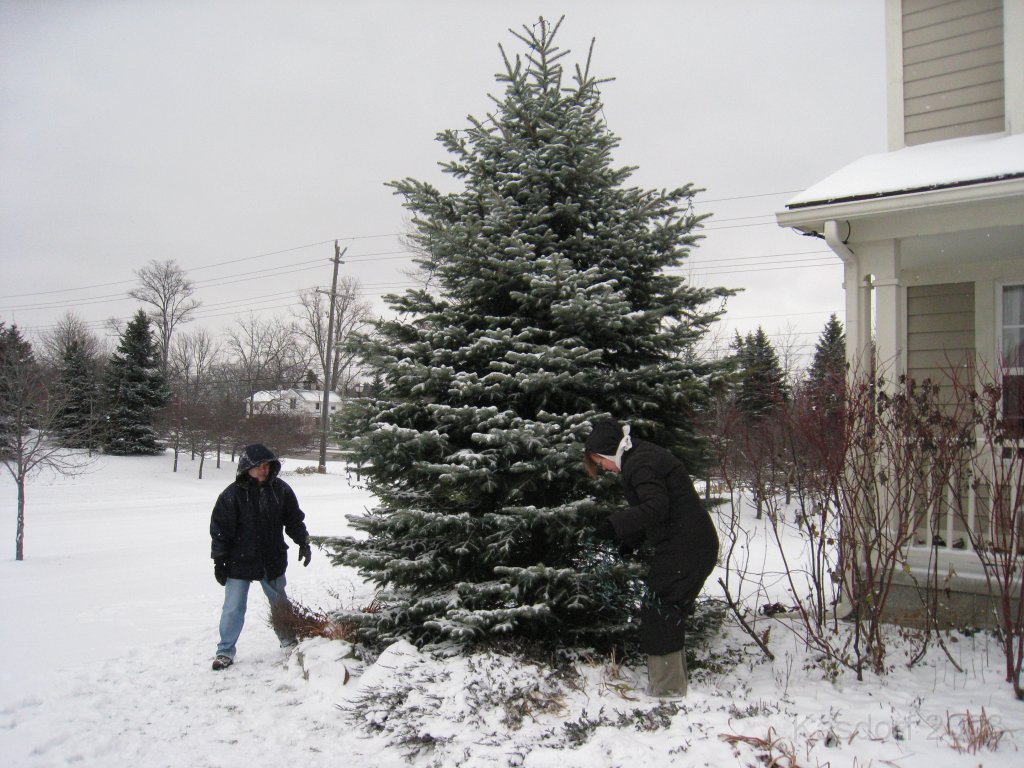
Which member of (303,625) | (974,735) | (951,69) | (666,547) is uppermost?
(951,69)

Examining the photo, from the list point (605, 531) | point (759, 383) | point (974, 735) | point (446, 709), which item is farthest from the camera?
point (759, 383)

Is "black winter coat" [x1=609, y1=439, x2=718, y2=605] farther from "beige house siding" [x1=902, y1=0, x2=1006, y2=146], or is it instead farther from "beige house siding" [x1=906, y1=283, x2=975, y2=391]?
"beige house siding" [x1=902, y1=0, x2=1006, y2=146]

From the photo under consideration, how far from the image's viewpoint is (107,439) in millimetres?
27109

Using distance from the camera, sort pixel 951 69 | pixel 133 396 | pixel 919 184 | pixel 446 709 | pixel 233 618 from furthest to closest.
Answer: pixel 133 396, pixel 951 69, pixel 919 184, pixel 233 618, pixel 446 709

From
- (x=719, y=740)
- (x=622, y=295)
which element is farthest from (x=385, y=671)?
(x=622, y=295)

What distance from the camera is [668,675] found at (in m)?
3.86

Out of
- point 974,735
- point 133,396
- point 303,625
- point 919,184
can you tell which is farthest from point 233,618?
point 133,396

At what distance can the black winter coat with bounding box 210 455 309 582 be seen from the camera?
16.9ft

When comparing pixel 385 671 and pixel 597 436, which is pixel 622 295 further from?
pixel 385 671

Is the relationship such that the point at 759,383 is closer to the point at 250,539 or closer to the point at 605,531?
the point at 605,531

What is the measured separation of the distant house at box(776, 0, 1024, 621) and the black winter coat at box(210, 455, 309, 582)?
4.71 meters

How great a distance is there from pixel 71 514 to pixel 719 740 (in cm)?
1766

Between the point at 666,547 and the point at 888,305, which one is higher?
the point at 888,305

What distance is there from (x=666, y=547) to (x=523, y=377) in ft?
4.84
